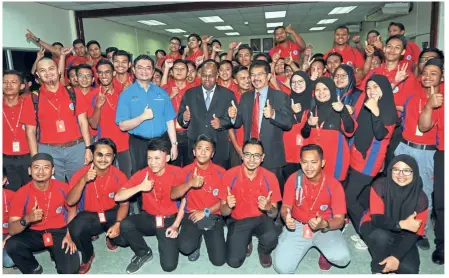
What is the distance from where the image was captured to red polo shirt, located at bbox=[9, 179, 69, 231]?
2936 millimetres

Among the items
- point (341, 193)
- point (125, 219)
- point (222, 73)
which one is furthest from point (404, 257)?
point (222, 73)

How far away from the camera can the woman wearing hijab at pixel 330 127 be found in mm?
3096

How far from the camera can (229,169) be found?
3309 millimetres

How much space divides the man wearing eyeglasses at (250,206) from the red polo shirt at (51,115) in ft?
5.62

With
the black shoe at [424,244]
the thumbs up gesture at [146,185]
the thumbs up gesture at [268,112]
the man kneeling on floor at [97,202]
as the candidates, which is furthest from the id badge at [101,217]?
the black shoe at [424,244]

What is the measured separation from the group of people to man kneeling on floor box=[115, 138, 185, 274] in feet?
0.03

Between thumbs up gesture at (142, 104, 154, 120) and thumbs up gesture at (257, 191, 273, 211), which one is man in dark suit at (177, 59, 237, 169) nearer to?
thumbs up gesture at (142, 104, 154, 120)

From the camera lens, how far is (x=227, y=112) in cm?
362

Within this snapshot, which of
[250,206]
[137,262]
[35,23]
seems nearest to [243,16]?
[35,23]

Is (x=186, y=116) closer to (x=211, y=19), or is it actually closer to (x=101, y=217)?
(x=101, y=217)

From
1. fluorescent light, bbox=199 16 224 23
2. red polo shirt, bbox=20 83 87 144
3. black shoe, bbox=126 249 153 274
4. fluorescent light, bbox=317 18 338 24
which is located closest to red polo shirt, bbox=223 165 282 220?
black shoe, bbox=126 249 153 274

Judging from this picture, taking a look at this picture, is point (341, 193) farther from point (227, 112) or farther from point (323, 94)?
point (227, 112)

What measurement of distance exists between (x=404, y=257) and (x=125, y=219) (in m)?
2.36

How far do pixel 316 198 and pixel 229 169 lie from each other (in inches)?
34.7
